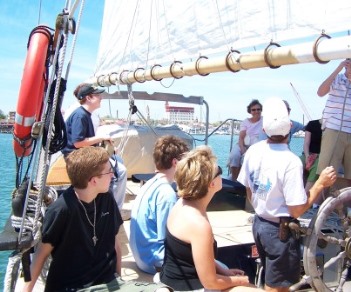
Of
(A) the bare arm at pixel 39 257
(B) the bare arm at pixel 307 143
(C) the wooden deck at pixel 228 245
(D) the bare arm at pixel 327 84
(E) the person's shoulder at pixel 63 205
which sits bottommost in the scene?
(C) the wooden deck at pixel 228 245

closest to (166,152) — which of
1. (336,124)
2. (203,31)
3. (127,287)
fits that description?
(127,287)

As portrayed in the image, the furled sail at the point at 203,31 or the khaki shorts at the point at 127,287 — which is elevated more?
the furled sail at the point at 203,31

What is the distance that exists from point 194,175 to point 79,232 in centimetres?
72

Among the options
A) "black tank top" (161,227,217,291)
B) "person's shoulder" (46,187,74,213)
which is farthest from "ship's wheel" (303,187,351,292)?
"person's shoulder" (46,187,74,213)

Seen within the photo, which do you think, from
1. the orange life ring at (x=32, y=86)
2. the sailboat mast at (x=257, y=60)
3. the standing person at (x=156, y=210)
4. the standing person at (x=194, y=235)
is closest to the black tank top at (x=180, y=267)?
the standing person at (x=194, y=235)

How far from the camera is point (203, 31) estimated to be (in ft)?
15.5

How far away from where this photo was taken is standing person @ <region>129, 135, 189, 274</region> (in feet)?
9.74

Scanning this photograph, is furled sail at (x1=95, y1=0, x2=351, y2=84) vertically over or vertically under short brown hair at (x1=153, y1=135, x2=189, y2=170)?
over

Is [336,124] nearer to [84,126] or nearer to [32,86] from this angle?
[84,126]

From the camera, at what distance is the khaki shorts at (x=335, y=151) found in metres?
3.78

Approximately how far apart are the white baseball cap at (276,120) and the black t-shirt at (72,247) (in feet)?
3.95

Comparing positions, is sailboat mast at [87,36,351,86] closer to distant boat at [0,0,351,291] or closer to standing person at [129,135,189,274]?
distant boat at [0,0,351,291]

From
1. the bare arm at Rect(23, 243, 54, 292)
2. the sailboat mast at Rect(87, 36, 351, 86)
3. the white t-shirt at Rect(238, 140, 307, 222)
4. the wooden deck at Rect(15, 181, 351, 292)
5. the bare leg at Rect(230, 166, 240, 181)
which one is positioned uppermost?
the sailboat mast at Rect(87, 36, 351, 86)

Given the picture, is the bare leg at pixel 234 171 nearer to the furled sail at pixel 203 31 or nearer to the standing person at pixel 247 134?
Answer: the standing person at pixel 247 134
